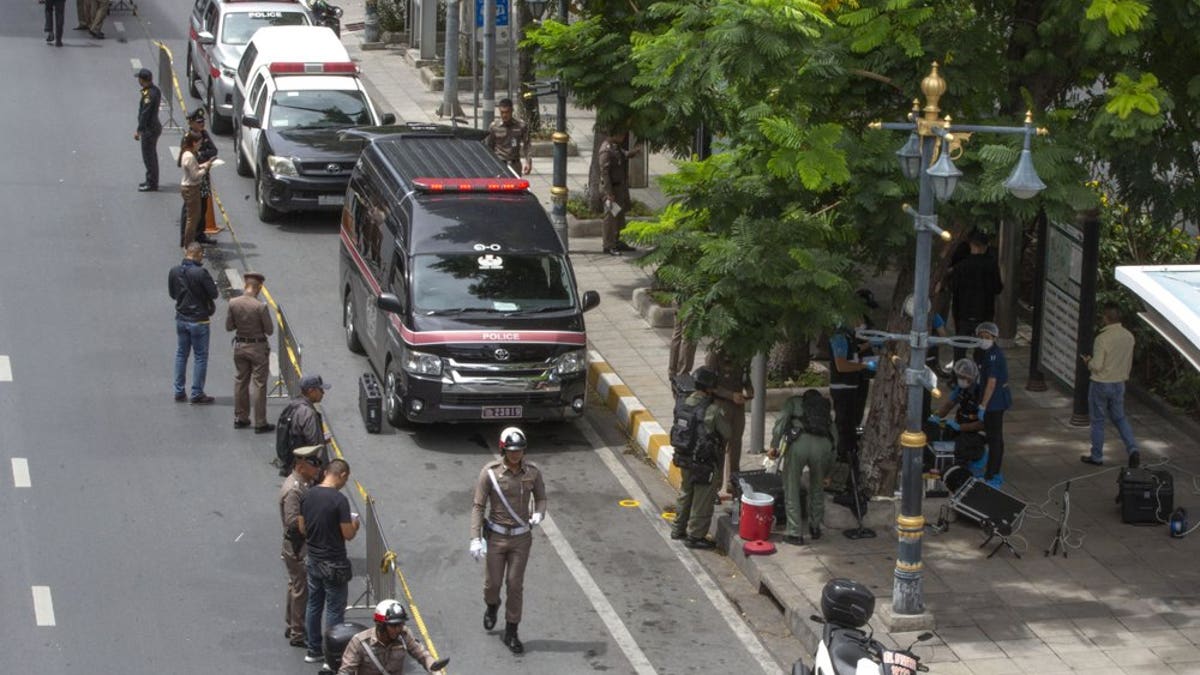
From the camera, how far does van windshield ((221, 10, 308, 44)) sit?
105 ft

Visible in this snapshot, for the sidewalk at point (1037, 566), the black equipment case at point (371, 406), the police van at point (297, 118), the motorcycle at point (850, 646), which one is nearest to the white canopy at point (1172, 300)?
the motorcycle at point (850, 646)

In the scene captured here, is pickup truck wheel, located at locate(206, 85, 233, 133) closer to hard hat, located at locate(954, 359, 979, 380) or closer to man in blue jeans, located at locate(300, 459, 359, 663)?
hard hat, located at locate(954, 359, 979, 380)

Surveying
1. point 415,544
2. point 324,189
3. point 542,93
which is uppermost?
point 542,93

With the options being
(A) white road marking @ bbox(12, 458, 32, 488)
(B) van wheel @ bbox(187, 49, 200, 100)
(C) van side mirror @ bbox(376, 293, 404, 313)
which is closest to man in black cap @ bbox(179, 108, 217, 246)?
(C) van side mirror @ bbox(376, 293, 404, 313)

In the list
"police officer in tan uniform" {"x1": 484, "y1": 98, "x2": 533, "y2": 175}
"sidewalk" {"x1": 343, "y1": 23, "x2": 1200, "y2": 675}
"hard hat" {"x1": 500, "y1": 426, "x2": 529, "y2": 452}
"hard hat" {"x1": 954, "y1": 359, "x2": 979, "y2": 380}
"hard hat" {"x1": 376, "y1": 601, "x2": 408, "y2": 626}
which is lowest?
"sidewalk" {"x1": 343, "y1": 23, "x2": 1200, "y2": 675}

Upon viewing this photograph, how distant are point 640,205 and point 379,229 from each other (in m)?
7.29

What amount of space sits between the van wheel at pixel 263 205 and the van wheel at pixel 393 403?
7.12 meters

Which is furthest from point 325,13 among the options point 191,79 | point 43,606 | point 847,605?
point 847,605

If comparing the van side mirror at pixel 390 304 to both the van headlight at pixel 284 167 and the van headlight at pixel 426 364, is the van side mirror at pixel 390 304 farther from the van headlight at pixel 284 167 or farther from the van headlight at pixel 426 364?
the van headlight at pixel 284 167

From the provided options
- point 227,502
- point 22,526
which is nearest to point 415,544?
point 227,502

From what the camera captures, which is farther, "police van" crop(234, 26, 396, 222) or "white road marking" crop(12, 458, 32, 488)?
"police van" crop(234, 26, 396, 222)

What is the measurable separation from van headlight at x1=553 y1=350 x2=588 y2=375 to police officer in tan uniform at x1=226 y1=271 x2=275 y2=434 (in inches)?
113

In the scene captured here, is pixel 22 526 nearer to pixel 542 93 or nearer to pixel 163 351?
pixel 163 351

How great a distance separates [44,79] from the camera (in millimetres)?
34406
